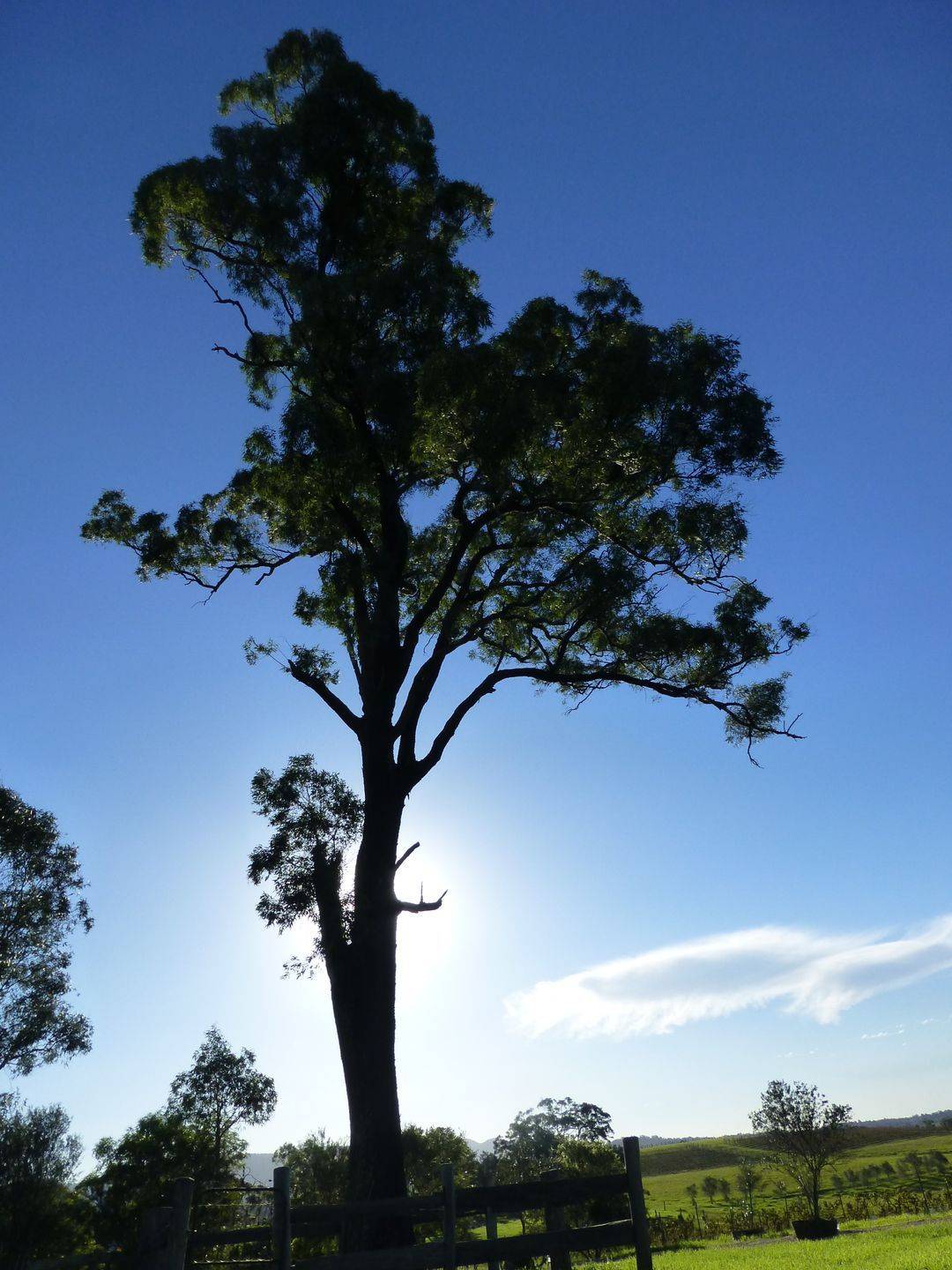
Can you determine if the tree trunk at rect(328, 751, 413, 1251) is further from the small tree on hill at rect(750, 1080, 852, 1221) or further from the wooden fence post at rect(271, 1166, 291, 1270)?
the small tree on hill at rect(750, 1080, 852, 1221)

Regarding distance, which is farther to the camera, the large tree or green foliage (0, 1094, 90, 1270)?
green foliage (0, 1094, 90, 1270)

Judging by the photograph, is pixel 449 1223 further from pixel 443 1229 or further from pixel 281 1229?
pixel 281 1229

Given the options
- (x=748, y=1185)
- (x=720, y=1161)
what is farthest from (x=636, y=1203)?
(x=720, y=1161)

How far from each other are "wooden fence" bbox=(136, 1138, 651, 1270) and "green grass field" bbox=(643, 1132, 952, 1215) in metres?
54.7

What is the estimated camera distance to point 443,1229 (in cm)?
882

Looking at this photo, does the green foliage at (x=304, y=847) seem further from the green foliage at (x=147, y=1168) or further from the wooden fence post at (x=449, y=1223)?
the green foliage at (x=147, y=1168)

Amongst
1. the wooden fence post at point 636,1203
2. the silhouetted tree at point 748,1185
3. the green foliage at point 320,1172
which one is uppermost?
the wooden fence post at point 636,1203

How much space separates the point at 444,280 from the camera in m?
15.4

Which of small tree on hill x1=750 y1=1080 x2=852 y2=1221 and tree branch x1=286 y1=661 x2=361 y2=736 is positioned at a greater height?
tree branch x1=286 y1=661 x2=361 y2=736

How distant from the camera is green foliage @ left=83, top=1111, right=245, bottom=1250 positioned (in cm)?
3073

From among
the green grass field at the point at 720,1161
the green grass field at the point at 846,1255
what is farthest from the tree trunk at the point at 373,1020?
the green grass field at the point at 720,1161

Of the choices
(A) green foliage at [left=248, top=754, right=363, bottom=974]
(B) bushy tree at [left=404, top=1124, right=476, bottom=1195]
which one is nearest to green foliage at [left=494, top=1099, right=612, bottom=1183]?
(B) bushy tree at [left=404, top=1124, right=476, bottom=1195]

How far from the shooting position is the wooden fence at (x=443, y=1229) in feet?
28.6

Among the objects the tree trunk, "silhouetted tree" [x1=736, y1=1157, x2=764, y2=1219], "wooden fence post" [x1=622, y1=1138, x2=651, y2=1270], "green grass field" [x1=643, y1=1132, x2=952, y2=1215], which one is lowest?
"green grass field" [x1=643, y1=1132, x2=952, y2=1215]
